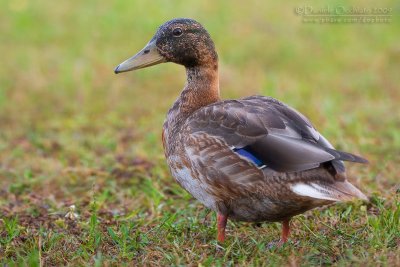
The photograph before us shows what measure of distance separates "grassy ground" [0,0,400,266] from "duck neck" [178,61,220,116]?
0.70m

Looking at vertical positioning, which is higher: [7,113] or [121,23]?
[121,23]

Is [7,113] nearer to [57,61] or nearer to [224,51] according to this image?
[57,61]

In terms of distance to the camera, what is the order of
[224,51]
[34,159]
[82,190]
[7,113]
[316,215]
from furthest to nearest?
[224,51]
[7,113]
[34,159]
[82,190]
[316,215]

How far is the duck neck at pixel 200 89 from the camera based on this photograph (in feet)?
15.8

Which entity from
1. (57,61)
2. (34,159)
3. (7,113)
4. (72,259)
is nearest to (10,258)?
(72,259)

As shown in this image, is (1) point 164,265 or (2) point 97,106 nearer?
(1) point 164,265

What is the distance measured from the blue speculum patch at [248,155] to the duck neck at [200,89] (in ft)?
2.48

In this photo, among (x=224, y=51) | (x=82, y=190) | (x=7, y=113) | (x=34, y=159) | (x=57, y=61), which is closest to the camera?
(x=82, y=190)

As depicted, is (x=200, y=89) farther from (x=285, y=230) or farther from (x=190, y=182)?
(x=285, y=230)

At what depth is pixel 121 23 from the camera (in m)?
10.7

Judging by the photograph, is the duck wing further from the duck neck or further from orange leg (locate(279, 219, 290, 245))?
orange leg (locate(279, 219, 290, 245))

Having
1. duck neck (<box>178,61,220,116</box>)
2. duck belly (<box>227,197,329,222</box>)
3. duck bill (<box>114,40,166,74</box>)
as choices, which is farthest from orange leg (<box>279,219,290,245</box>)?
duck bill (<box>114,40,166,74</box>)

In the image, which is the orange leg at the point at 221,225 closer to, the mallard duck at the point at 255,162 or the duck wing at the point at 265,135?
the mallard duck at the point at 255,162

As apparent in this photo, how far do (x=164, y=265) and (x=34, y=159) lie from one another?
2786mm
